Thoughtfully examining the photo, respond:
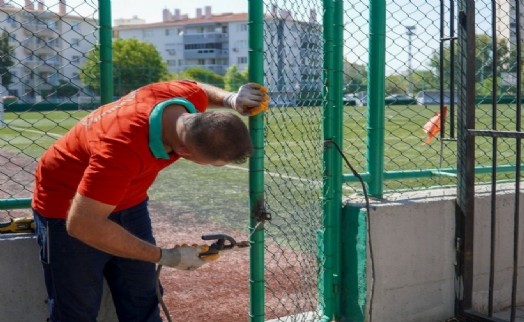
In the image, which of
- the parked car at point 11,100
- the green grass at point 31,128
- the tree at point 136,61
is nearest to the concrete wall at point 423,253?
the green grass at point 31,128

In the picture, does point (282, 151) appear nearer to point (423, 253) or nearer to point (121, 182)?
point (423, 253)

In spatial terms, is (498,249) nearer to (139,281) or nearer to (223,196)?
(139,281)

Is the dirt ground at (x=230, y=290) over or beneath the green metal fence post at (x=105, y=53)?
beneath

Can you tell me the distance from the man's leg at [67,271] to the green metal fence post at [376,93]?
199cm

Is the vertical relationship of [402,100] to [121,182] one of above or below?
above

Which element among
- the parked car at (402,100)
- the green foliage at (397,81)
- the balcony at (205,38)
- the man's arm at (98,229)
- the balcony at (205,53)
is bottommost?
Answer: the man's arm at (98,229)

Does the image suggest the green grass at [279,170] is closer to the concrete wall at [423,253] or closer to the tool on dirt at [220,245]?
the concrete wall at [423,253]

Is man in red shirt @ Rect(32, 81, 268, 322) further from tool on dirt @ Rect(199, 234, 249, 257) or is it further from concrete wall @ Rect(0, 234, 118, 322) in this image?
concrete wall @ Rect(0, 234, 118, 322)

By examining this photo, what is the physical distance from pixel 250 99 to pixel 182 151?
0.61 metres

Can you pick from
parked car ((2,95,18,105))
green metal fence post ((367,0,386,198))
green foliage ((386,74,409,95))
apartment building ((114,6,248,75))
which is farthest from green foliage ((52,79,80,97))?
apartment building ((114,6,248,75))

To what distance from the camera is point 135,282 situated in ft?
11.3

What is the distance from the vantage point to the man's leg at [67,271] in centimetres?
313

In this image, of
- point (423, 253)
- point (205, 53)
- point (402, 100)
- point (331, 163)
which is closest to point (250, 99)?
point (331, 163)

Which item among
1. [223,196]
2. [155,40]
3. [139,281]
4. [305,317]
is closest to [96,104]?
[139,281]
